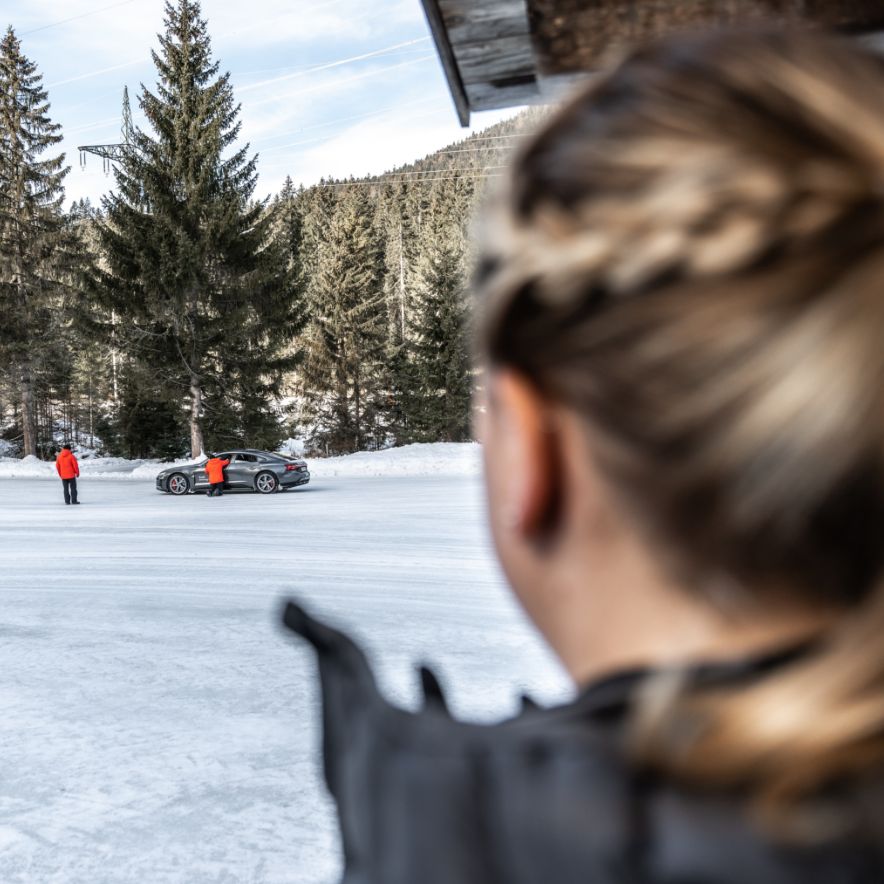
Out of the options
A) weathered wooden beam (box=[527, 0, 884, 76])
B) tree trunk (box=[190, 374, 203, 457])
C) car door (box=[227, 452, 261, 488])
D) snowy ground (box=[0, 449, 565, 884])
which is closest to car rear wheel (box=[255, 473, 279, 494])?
car door (box=[227, 452, 261, 488])

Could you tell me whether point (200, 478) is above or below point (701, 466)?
below

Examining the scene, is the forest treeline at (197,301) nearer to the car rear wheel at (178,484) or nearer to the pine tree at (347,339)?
the pine tree at (347,339)

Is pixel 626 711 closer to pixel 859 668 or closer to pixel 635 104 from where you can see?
pixel 859 668

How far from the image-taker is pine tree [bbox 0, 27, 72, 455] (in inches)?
1433

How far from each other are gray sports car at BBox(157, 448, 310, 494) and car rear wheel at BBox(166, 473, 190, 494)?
3 centimetres

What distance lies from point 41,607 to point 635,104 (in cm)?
837

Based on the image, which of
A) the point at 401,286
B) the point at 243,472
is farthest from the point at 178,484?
the point at 401,286

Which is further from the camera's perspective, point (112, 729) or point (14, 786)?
point (112, 729)

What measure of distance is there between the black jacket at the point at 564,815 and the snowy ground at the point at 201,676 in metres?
1.93

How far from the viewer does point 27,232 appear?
121ft

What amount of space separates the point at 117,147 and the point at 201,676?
101 feet

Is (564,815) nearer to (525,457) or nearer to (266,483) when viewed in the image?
(525,457)

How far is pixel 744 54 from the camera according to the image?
65 cm

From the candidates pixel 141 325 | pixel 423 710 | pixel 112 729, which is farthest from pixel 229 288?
pixel 423 710
